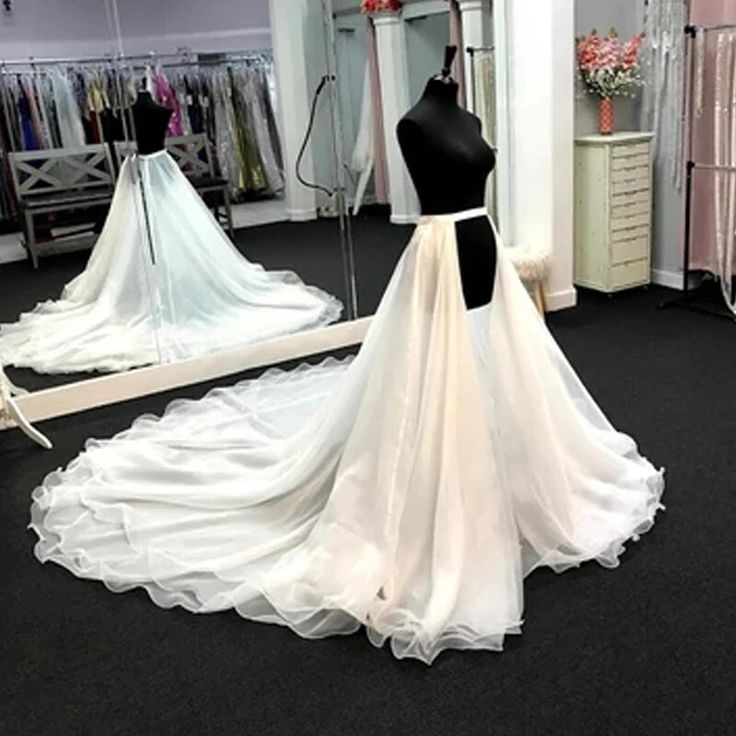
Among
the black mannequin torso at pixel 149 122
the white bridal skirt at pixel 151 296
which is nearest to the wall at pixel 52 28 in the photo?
the black mannequin torso at pixel 149 122

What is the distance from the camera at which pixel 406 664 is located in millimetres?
2135

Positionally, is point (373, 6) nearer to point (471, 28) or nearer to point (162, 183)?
point (471, 28)

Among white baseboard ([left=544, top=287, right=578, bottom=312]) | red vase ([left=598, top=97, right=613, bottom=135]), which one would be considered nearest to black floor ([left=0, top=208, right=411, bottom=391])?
white baseboard ([left=544, top=287, right=578, bottom=312])

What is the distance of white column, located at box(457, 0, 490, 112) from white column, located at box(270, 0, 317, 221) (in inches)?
35.6

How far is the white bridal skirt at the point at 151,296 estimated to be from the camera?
4.07 meters

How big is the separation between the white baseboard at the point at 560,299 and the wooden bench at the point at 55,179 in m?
2.50

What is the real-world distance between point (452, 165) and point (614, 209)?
2.92 meters

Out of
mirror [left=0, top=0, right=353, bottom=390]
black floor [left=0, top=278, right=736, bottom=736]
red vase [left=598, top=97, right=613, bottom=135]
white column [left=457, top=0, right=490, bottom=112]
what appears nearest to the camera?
black floor [left=0, top=278, right=736, bottom=736]

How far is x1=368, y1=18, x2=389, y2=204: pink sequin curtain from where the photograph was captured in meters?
4.55

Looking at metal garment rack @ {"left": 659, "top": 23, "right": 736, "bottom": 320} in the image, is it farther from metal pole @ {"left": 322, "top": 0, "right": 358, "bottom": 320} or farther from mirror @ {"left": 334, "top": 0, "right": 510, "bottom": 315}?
metal pole @ {"left": 322, "top": 0, "right": 358, "bottom": 320}

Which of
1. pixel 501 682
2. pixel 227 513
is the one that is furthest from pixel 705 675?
pixel 227 513

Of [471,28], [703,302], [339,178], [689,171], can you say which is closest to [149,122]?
[339,178]

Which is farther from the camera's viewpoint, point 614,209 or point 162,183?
point 614,209

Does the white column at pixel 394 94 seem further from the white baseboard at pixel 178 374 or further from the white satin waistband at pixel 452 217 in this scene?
the white satin waistband at pixel 452 217
